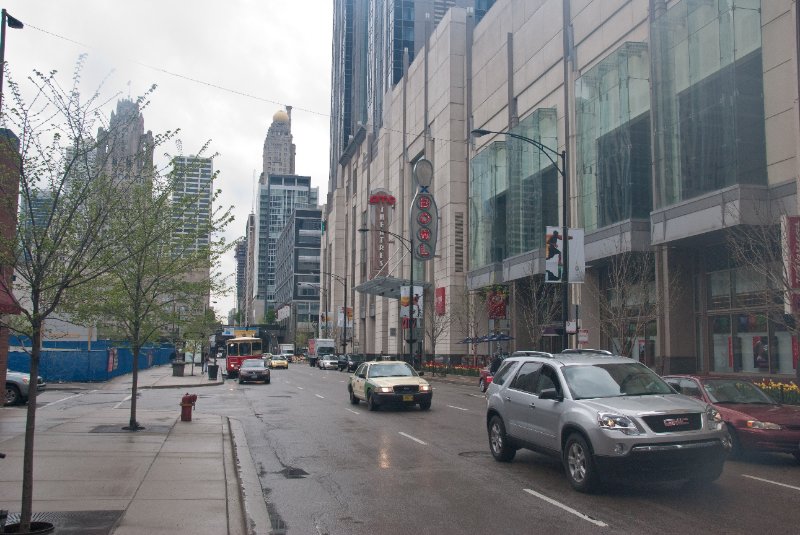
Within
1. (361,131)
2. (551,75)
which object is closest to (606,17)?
(551,75)

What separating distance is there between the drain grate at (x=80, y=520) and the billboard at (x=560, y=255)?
21124mm

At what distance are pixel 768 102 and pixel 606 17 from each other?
14.0 metres

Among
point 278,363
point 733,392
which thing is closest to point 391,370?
point 733,392

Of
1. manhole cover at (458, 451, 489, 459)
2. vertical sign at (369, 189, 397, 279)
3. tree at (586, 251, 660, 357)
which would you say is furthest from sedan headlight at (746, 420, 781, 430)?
vertical sign at (369, 189, 397, 279)

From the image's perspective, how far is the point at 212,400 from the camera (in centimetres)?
2822

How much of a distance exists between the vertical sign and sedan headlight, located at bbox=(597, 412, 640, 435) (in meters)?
66.5

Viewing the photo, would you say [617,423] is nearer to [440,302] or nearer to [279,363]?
[440,302]

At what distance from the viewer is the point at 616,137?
36.0 metres

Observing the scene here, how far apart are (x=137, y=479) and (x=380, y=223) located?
2750 inches

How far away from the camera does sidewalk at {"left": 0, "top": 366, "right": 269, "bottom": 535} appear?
771 cm

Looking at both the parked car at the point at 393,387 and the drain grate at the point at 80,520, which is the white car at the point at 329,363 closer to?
the parked car at the point at 393,387

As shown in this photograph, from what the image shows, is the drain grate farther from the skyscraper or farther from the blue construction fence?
the blue construction fence

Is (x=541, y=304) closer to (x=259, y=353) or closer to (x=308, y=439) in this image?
(x=259, y=353)

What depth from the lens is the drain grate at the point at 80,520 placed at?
23.5 ft
